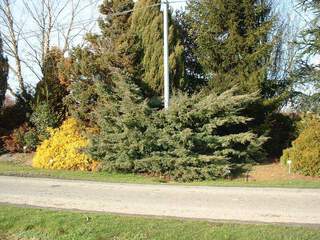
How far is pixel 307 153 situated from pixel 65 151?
31.3 feet

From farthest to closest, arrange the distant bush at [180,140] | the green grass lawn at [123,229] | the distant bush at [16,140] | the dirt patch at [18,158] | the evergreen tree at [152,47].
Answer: the distant bush at [16,140] → the dirt patch at [18,158] → the evergreen tree at [152,47] → the distant bush at [180,140] → the green grass lawn at [123,229]

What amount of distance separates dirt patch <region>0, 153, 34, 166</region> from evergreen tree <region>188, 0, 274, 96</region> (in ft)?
28.3

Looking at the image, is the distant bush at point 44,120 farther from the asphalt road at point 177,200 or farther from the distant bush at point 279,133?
the distant bush at point 279,133

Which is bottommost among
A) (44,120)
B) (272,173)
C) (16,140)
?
(272,173)

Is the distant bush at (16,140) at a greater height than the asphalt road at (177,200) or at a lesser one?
greater

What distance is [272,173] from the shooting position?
17.7 m

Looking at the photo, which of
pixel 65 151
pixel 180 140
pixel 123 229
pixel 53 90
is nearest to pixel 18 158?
pixel 53 90

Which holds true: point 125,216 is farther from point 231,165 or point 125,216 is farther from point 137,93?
point 137,93

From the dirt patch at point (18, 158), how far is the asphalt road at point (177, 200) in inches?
314

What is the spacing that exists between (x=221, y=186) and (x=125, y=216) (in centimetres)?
540

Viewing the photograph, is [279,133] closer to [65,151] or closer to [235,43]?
[235,43]

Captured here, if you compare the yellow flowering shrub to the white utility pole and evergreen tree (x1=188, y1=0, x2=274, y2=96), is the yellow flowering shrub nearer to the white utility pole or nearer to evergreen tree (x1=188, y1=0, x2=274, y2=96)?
the white utility pole

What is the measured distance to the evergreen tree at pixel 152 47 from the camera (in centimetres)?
2167

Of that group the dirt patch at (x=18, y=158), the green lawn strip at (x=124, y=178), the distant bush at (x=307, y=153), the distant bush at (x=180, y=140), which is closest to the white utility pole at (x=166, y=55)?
the distant bush at (x=180, y=140)
